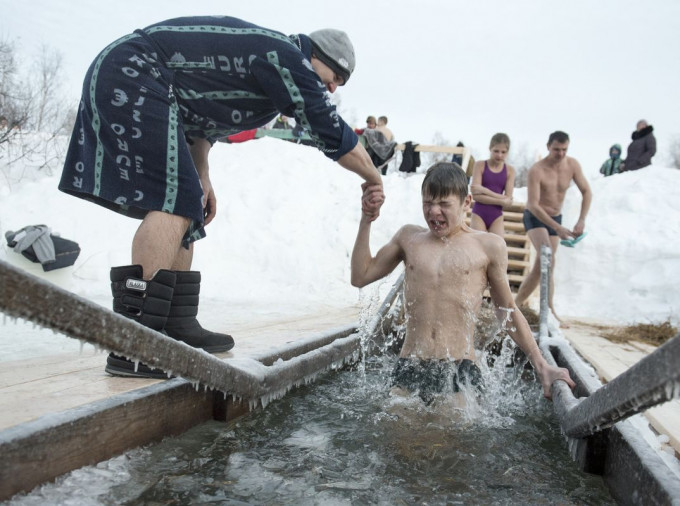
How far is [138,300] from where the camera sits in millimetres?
2156

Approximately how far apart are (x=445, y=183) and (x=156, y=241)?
1320mm

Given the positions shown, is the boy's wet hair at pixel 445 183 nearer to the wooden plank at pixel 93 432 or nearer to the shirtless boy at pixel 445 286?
the shirtless boy at pixel 445 286

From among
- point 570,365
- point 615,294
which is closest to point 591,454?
point 570,365

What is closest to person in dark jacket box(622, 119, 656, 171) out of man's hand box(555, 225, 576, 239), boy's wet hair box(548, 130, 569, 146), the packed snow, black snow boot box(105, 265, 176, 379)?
the packed snow

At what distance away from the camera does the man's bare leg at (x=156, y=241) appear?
2195 millimetres

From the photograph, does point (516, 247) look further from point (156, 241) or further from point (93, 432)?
point (93, 432)

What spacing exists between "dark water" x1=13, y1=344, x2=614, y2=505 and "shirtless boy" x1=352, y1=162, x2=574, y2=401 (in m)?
0.17

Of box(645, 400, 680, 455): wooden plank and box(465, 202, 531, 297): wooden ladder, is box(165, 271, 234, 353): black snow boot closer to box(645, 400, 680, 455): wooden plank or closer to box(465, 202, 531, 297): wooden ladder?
box(645, 400, 680, 455): wooden plank

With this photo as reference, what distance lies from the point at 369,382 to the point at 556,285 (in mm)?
8305

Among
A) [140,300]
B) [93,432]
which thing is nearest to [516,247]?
[140,300]

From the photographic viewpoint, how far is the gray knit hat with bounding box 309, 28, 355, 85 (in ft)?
8.28

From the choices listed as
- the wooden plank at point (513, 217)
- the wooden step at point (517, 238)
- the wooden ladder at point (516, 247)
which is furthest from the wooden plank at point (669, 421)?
the wooden plank at point (513, 217)

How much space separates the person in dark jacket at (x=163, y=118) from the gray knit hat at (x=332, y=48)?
234mm

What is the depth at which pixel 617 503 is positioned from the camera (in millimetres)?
1706
